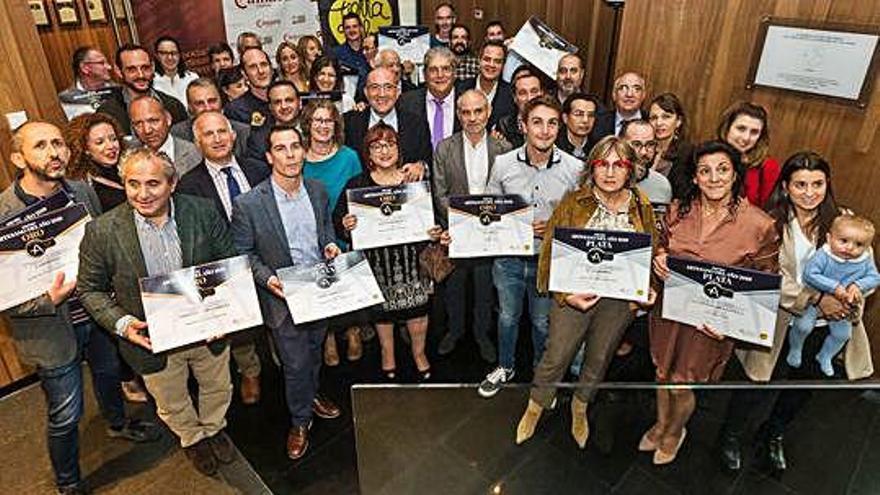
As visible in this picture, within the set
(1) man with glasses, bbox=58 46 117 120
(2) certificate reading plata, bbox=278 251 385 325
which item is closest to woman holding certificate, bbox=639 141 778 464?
(2) certificate reading plata, bbox=278 251 385 325

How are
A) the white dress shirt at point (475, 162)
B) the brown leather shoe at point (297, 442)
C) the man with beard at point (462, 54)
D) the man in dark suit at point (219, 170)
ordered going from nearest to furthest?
the man in dark suit at point (219, 170)
the brown leather shoe at point (297, 442)
the white dress shirt at point (475, 162)
the man with beard at point (462, 54)

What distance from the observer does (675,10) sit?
3.89m

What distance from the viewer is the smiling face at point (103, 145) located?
277 centimetres

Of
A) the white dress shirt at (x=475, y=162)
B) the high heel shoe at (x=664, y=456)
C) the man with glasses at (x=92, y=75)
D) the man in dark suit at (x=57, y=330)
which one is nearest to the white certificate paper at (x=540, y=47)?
the white dress shirt at (x=475, y=162)

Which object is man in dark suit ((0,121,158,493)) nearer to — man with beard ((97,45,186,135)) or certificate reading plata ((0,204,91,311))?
certificate reading plata ((0,204,91,311))

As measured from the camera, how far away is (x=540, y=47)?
451cm

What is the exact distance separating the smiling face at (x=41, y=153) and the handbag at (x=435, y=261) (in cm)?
172

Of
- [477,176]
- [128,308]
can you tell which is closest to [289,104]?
[477,176]

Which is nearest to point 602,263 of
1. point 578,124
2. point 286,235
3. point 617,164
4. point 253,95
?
point 617,164

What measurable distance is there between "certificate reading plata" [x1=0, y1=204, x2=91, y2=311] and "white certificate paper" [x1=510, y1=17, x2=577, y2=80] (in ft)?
10.8

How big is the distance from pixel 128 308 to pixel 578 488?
90.5 inches

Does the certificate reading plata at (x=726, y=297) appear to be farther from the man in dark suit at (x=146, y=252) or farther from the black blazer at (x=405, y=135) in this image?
the man in dark suit at (x=146, y=252)

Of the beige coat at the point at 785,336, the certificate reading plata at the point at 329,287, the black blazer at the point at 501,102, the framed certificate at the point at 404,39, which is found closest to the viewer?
the beige coat at the point at 785,336

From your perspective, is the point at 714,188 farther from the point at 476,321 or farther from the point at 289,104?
the point at 289,104
